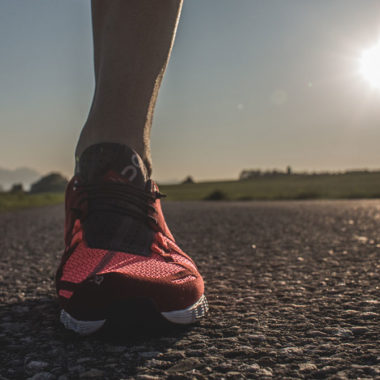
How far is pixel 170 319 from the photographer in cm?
119

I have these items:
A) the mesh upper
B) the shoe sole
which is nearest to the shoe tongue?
the mesh upper

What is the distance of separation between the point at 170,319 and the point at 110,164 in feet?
1.77

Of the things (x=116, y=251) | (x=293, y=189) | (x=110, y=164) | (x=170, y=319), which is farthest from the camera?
(x=293, y=189)

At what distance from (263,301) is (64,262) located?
0.69 meters

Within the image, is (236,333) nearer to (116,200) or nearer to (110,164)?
(116,200)

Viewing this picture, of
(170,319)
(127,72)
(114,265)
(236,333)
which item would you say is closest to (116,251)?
(114,265)

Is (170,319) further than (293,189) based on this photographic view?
No

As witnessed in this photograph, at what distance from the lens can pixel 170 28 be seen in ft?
5.20

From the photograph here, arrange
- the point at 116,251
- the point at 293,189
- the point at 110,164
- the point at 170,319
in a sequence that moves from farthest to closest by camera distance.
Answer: the point at 293,189, the point at 110,164, the point at 116,251, the point at 170,319

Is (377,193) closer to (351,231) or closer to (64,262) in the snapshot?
(351,231)

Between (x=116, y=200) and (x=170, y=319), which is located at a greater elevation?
(x=116, y=200)

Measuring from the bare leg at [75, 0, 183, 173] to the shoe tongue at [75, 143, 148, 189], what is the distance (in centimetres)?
4

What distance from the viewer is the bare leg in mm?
1490

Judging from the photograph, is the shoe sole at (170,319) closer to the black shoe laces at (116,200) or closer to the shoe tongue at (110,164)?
the black shoe laces at (116,200)
